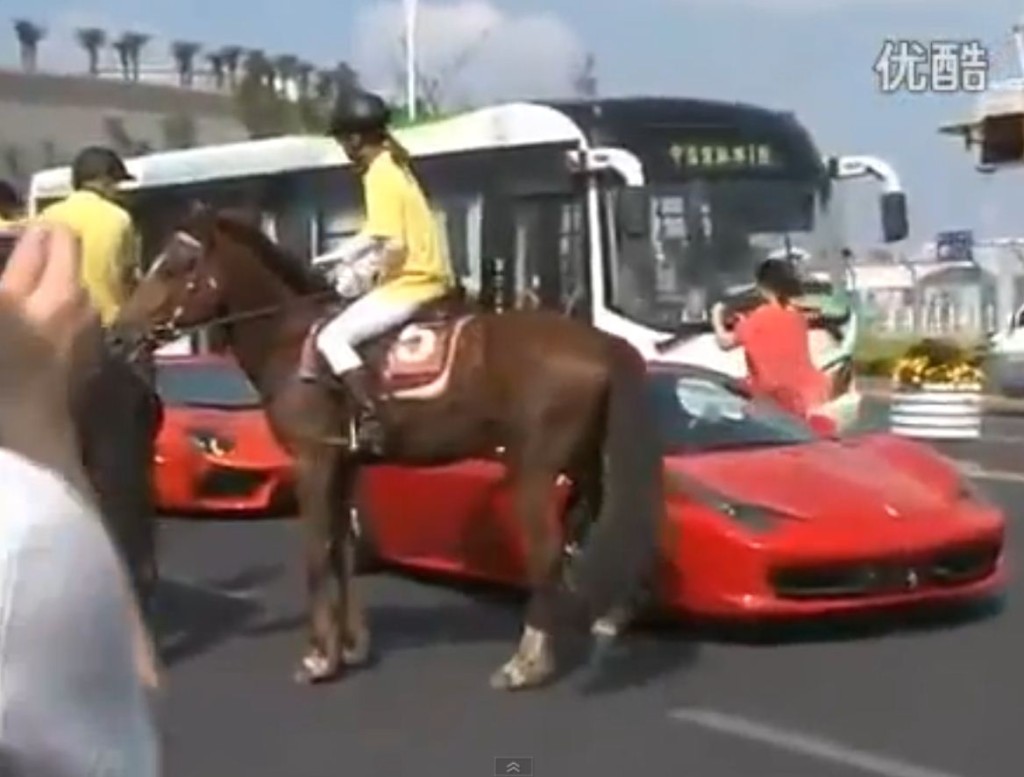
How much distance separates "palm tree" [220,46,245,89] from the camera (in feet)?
263

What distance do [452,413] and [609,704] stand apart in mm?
1485

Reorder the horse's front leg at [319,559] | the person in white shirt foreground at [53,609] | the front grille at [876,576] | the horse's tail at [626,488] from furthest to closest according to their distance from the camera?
the front grille at [876,576]
the horse's front leg at [319,559]
the horse's tail at [626,488]
the person in white shirt foreground at [53,609]

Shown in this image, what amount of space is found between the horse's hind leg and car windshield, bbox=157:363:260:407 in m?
7.80

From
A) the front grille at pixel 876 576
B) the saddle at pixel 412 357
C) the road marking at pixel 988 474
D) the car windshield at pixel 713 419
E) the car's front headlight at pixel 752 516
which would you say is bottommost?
the road marking at pixel 988 474

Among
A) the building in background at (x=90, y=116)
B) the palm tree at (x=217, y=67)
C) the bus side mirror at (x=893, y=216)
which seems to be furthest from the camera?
the palm tree at (x=217, y=67)

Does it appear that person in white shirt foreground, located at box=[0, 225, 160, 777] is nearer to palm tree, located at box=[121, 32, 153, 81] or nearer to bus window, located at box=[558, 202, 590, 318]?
bus window, located at box=[558, 202, 590, 318]

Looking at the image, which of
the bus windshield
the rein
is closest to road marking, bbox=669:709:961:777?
the rein

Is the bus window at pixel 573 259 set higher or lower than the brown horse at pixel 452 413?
lower

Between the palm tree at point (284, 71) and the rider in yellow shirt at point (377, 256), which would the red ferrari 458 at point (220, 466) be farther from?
the palm tree at point (284, 71)

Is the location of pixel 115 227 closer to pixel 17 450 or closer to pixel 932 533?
pixel 932 533

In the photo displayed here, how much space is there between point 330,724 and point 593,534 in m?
1.46

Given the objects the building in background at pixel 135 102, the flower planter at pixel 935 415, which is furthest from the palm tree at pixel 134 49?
the flower planter at pixel 935 415

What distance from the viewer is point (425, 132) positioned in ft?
74.0

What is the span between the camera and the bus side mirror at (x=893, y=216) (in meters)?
21.3
